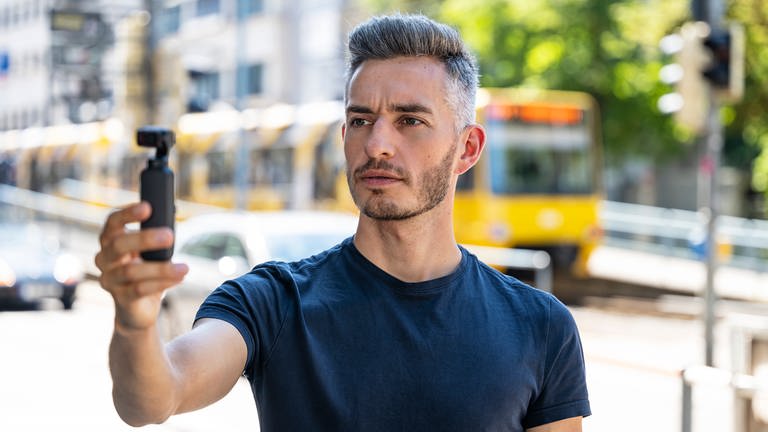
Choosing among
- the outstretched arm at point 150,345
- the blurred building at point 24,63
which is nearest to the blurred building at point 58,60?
the blurred building at point 24,63

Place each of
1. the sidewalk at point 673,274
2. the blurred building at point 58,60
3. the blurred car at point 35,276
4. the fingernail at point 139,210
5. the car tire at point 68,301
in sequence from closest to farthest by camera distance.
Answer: the fingernail at point 139,210, the blurred car at point 35,276, the car tire at point 68,301, the sidewalk at point 673,274, the blurred building at point 58,60

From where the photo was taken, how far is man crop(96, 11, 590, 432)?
2.40m

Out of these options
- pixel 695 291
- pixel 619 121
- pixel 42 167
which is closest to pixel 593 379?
pixel 695 291

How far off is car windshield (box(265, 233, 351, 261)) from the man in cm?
874

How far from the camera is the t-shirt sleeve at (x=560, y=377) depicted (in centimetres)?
258

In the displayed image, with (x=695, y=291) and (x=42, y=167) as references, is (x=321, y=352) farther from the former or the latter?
(x=42, y=167)

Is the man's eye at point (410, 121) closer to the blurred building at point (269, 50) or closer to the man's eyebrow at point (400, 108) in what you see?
the man's eyebrow at point (400, 108)

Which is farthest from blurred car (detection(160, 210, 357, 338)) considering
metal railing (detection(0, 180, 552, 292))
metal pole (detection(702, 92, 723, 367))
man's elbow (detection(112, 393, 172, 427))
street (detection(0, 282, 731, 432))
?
metal railing (detection(0, 180, 552, 292))

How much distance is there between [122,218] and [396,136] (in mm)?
969

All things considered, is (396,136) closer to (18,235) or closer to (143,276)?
(143,276)

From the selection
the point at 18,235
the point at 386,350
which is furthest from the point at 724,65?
the point at 18,235

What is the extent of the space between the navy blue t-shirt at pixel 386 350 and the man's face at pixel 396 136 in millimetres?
139

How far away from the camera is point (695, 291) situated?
2234cm

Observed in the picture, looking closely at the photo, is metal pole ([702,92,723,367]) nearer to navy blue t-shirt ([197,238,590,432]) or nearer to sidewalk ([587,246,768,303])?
navy blue t-shirt ([197,238,590,432])
